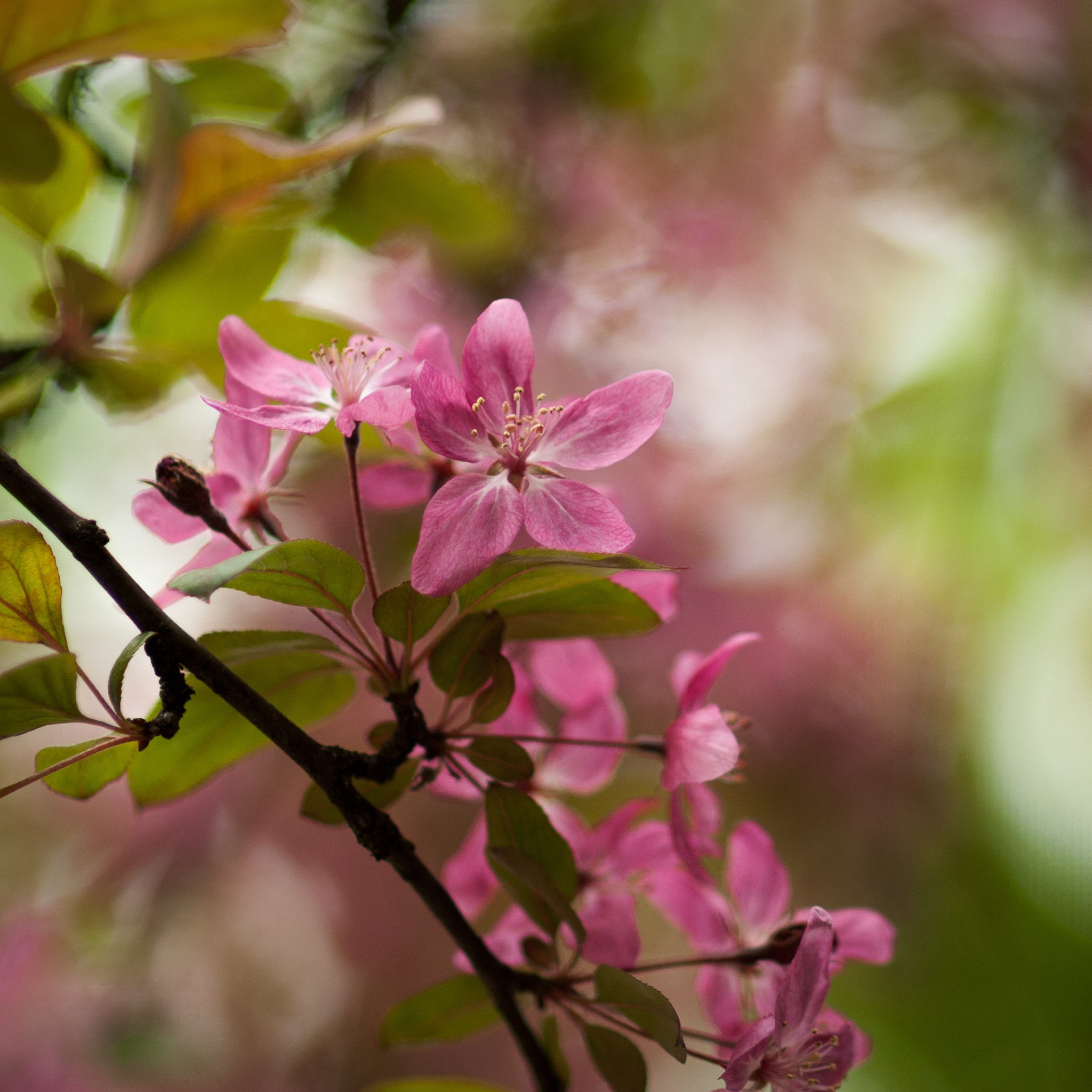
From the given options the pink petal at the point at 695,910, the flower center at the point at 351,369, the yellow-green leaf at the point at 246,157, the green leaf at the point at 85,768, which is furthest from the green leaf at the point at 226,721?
the yellow-green leaf at the point at 246,157

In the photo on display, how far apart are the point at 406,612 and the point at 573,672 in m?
0.22

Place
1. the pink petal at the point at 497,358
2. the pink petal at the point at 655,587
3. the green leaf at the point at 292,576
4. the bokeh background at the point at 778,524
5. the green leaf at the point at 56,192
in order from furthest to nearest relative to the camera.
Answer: the bokeh background at the point at 778,524 → the green leaf at the point at 56,192 → the pink petal at the point at 655,587 → the pink petal at the point at 497,358 → the green leaf at the point at 292,576

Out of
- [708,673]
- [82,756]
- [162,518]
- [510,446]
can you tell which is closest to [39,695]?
[82,756]

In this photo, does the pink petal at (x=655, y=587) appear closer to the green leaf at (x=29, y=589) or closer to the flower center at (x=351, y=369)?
the flower center at (x=351, y=369)

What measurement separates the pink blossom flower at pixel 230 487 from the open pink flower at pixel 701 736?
281mm

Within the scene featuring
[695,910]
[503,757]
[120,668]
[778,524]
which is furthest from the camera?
[778,524]

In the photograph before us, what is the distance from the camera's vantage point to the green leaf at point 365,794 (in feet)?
1.63

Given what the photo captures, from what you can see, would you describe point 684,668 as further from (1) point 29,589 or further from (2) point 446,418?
(1) point 29,589

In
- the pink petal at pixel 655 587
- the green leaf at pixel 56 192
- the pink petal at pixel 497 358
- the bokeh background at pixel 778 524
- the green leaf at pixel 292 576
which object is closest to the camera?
the green leaf at pixel 292 576

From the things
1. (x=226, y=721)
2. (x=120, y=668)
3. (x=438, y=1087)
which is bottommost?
(x=438, y=1087)

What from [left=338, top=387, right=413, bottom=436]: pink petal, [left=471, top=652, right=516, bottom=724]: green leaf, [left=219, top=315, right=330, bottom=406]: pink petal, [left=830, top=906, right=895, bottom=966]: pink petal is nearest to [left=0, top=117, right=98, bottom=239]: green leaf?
[left=219, top=315, right=330, bottom=406]: pink petal

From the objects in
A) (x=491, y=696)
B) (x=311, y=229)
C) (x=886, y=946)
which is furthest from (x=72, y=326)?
(x=886, y=946)

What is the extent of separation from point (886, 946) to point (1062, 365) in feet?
4.56

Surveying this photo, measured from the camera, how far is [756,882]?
0.64 m
